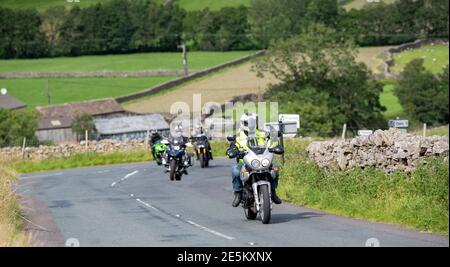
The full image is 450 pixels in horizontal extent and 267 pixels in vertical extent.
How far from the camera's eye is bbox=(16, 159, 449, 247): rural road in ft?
51.4

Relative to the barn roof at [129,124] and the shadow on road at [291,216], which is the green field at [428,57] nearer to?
the barn roof at [129,124]

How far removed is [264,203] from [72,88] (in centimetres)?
9494

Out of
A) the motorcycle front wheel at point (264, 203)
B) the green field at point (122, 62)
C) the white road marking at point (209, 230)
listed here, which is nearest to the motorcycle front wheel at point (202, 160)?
the white road marking at point (209, 230)

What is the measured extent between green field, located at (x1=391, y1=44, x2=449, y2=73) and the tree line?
184 centimetres

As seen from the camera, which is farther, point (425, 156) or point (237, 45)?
point (237, 45)

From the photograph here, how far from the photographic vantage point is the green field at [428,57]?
9788cm

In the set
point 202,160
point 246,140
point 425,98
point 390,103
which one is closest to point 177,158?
point 202,160

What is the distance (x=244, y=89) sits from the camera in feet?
314

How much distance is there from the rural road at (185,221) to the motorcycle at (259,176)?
1.14ft

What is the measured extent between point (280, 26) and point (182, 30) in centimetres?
2011

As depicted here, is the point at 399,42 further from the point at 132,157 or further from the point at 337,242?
the point at 337,242

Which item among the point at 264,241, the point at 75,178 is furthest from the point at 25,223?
the point at 75,178

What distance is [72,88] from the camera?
111125 millimetres

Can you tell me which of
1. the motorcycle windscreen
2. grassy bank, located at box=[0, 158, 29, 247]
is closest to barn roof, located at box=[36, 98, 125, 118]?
grassy bank, located at box=[0, 158, 29, 247]
